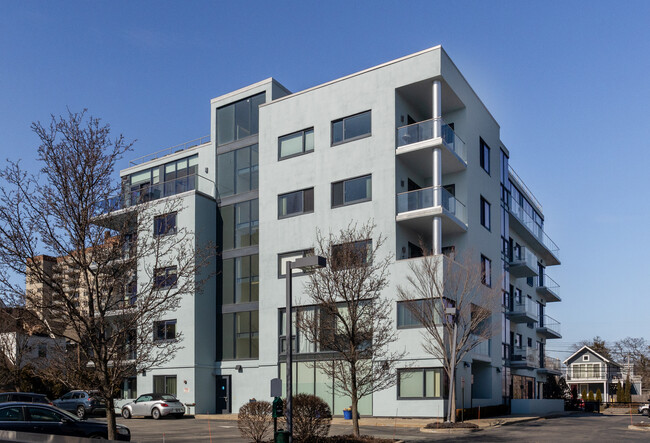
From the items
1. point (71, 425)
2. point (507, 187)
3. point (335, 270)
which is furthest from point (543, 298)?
point (71, 425)

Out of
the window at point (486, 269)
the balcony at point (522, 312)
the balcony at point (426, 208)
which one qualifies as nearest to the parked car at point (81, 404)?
the balcony at point (426, 208)

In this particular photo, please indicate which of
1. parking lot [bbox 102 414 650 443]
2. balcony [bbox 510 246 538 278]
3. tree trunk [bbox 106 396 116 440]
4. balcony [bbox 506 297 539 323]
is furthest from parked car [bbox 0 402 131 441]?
balcony [bbox 510 246 538 278]

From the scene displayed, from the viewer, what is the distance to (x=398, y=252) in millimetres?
33844

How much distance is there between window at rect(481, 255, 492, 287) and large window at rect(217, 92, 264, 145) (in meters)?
15.6

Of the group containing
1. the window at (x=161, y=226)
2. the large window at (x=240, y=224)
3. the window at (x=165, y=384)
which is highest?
the large window at (x=240, y=224)

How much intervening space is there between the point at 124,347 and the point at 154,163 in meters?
31.9

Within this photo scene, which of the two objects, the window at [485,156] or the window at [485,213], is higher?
the window at [485,156]

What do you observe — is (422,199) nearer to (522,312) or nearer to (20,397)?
(522,312)

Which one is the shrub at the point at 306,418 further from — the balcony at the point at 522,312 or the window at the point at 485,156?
the balcony at the point at 522,312

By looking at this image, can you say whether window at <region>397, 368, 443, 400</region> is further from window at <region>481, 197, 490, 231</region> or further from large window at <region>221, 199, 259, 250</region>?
large window at <region>221, 199, 259, 250</region>

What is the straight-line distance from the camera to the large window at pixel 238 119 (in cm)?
4144

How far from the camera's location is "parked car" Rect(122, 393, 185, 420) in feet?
116

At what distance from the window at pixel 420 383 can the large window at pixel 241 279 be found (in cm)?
1059

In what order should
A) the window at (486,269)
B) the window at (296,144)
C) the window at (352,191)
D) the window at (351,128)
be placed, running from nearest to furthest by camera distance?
1. the window at (352,191)
2. the window at (351,128)
3. the window at (486,269)
4. the window at (296,144)
